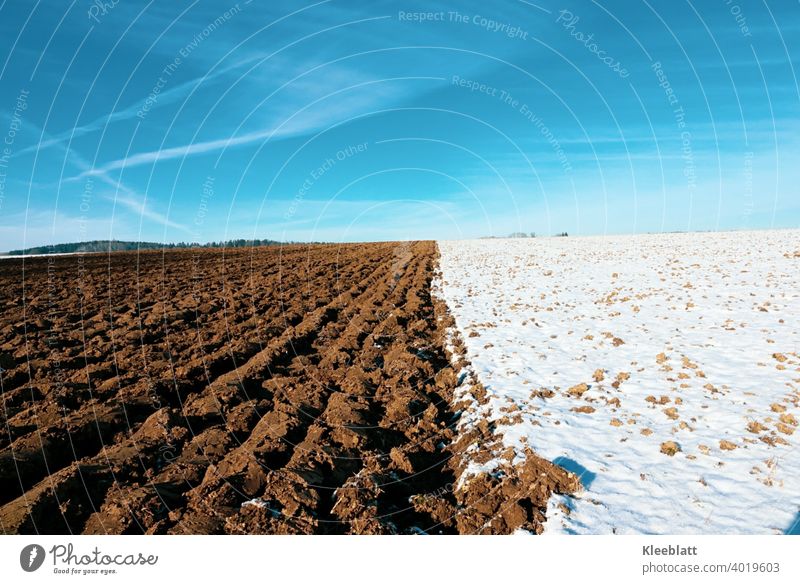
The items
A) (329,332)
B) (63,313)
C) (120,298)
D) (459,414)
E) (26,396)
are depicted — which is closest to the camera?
(459,414)

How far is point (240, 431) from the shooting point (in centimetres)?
719

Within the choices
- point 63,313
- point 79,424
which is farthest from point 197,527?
point 63,313

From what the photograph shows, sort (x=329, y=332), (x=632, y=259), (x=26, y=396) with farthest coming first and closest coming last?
(x=632, y=259) < (x=329, y=332) < (x=26, y=396)

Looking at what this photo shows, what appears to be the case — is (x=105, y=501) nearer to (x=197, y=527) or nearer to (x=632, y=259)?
(x=197, y=527)

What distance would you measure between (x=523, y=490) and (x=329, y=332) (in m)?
8.85

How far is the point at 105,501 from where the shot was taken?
5410mm
